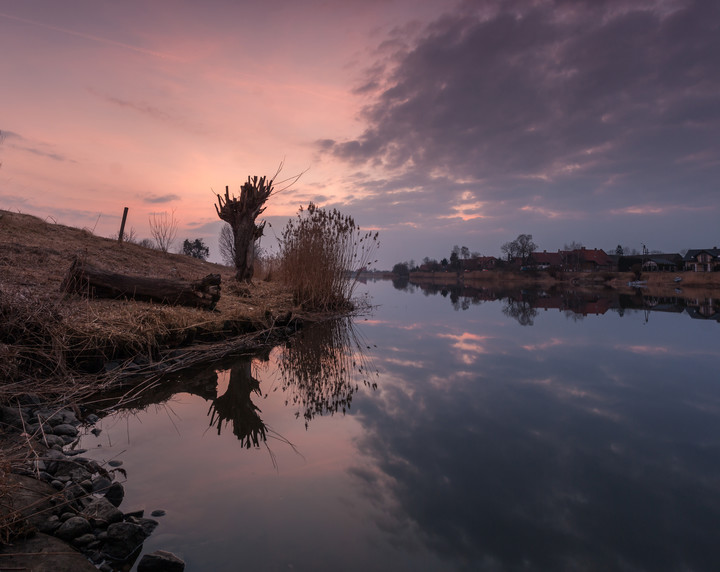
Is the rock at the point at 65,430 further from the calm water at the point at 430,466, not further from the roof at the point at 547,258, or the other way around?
the roof at the point at 547,258

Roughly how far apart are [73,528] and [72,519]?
48 mm

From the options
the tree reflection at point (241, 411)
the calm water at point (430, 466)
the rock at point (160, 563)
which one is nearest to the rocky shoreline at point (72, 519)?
the rock at point (160, 563)

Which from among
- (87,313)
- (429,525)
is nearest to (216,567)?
(429,525)

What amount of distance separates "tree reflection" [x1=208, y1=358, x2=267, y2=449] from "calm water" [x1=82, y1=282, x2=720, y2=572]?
0.02 meters

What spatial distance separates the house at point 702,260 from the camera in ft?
218

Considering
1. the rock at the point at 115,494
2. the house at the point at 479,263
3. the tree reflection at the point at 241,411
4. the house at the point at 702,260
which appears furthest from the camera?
the house at the point at 479,263

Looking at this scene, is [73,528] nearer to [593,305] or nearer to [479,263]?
[593,305]

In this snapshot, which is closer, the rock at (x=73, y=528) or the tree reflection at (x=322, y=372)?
the rock at (x=73, y=528)

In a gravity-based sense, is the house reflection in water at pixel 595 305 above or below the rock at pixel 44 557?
above

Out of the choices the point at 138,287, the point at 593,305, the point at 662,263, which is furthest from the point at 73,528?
the point at 662,263

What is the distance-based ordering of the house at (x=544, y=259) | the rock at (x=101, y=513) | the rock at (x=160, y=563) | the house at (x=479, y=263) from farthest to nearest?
the house at (x=479, y=263), the house at (x=544, y=259), the rock at (x=101, y=513), the rock at (x=160, y=563)

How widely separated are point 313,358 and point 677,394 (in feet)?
15.1

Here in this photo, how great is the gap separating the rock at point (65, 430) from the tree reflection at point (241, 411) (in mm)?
1036

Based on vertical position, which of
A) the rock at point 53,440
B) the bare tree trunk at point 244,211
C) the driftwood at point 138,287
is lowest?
the rock at point 53,440
